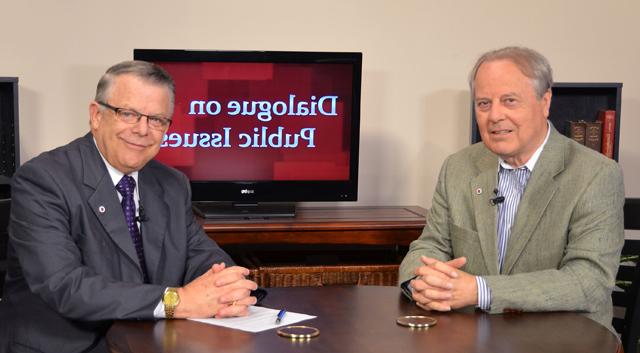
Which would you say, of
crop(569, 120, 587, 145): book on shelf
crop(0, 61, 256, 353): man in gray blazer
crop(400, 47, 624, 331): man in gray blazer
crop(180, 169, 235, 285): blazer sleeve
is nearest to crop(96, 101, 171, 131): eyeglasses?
crop(0, 61, 256, 353): man in gray blazer

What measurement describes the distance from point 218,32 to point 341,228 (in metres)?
1.16

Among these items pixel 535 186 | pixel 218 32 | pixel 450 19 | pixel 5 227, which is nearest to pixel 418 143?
pixel 450 19

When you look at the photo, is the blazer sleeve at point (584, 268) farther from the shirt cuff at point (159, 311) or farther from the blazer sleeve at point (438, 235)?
the shirt cuff at point (159, 311)

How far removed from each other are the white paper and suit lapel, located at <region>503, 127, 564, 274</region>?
80cm

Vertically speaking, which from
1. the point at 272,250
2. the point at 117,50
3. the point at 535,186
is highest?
the point at 117,50

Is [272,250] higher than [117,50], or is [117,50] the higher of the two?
[117,50]

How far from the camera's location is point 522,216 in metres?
3.04

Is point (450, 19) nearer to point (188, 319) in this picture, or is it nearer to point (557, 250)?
point (557, 250)

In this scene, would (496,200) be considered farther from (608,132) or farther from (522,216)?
(608,132)

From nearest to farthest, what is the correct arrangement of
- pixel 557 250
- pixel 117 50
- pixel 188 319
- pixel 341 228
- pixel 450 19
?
pixel 188 319 → pixel 557 250 → pixel 341 228 → pixel 117 50 → pixel 450 19

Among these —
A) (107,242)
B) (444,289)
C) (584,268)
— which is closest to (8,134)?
(107,242)

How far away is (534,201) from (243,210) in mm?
1687

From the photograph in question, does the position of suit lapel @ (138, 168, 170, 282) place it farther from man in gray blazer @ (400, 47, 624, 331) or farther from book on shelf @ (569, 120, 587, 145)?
book on shelf @ (569, 120, 587, 145)

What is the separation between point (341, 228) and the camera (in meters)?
4.22
